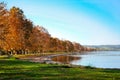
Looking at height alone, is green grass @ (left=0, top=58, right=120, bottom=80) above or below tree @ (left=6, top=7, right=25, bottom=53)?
below

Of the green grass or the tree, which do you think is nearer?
the green grass

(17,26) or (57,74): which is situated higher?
(17,26)

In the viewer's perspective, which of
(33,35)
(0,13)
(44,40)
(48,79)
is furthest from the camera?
(44,40)

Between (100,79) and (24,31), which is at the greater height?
(24,31)

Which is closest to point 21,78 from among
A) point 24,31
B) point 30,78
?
point 30,78

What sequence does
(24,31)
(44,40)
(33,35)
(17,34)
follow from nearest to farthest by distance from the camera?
(17,34) → (24,31) → (33,35) → (44,40)

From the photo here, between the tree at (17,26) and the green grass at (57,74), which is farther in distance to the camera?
Answer: the tree at (17,26)

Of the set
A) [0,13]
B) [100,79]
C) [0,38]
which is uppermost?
[0,13]

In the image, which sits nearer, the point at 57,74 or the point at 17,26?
the point at 57,74

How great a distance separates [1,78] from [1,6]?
33.7 metres

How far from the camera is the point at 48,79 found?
73.7 ft

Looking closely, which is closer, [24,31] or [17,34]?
[17,34]

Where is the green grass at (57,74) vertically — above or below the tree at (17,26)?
below

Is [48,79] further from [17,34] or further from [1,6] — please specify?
[17,34]
